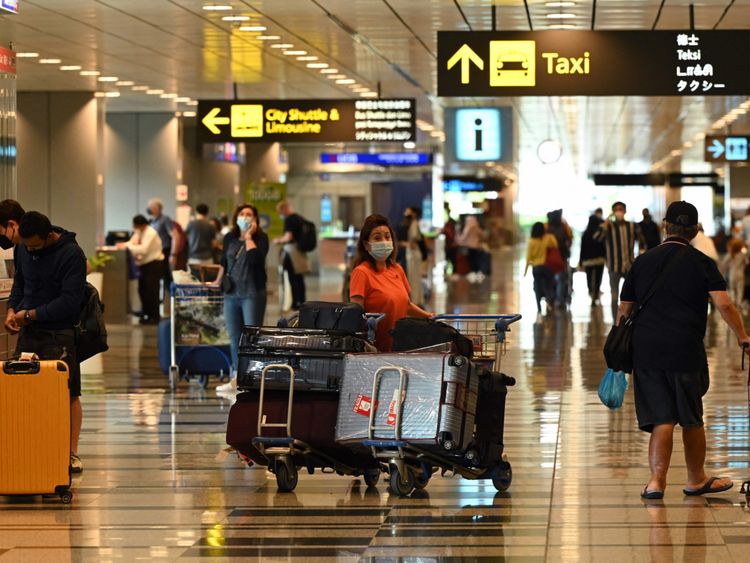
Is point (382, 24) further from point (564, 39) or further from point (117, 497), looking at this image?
point (117, 497)

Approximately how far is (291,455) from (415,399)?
0.88m

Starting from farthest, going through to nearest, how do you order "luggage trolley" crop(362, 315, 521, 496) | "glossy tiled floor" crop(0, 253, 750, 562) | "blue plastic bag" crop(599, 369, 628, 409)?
"blue plastic bag" crop(599, 369, 628, 409), "luggage trolley" crop(362, 315, 521, 496), "glossy tiled floor" crop(0, 253, 750, 562)

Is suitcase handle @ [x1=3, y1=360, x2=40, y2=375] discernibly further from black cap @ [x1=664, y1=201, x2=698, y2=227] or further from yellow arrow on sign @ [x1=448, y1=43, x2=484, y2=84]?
yellow arrow on sign @ [x1=448, y1=43, x2=484, y2=84]

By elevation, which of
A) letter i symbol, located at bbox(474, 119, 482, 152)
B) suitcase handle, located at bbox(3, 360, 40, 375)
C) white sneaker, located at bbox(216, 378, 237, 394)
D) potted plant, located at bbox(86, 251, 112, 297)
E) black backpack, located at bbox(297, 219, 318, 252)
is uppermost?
letter i symbol, located at bbox(474, 119, 482, 152)

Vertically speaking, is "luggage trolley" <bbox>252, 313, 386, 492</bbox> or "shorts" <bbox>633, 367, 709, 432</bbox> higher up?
"shorts" <bbox>633, 367, 709, 432</bbox>

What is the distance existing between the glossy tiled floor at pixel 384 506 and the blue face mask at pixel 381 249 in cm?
136

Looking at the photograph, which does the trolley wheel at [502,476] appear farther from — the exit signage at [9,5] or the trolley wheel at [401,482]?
the exit signage at [9,5]

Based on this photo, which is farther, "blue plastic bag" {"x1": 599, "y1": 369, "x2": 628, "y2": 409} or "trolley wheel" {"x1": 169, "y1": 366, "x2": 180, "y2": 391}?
"trolley wheel" {"x1": 169, "y1": 366, "x2": 180, "y2": 391}

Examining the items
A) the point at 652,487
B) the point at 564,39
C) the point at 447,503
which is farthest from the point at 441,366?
the point at 564,39

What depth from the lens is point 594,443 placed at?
32.0 ft

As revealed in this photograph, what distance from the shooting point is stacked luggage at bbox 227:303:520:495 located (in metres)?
7.34

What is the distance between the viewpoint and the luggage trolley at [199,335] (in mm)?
13039

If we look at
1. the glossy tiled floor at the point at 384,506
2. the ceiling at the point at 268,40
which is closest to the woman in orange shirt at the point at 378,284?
the glossy tiled floor at the point at 384,506

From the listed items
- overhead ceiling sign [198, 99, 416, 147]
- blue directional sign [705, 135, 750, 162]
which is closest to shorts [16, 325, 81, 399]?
overhead ceiling sign [198, 99, 416, 147]
